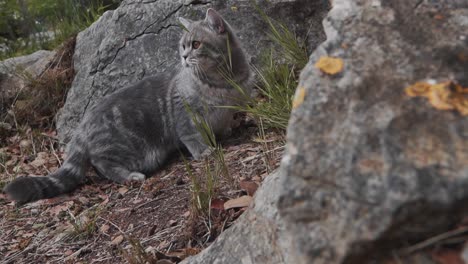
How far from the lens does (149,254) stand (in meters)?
2.56

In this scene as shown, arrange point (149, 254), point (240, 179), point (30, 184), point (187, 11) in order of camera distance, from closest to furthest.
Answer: point (149, 254)
point (240, 179)
point (30, 184)
point (187, 11)

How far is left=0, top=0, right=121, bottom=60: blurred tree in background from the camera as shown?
6.62m

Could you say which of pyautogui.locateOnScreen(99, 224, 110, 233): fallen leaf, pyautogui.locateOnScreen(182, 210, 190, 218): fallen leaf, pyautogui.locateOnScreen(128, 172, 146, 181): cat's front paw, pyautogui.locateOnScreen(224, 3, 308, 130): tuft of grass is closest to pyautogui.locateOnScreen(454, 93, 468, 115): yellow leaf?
pyautogui.locateOnScreen(224, 3, 308, 130): tuft of grass

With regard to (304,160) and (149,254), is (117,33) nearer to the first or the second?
(149,254)

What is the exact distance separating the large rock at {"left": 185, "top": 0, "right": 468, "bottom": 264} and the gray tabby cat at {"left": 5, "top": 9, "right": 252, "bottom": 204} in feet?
8.36

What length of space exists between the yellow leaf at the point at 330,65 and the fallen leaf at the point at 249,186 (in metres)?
1.30

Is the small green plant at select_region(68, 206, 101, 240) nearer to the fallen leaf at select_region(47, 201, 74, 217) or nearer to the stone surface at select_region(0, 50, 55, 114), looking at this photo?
the fallen leaf at select_region(47, 201, 74, 217)

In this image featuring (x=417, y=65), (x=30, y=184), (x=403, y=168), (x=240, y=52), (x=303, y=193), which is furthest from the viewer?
(x=240, y=52)

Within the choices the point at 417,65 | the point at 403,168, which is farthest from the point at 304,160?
the point at 417,65

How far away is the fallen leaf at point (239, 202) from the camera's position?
2650 millimetres

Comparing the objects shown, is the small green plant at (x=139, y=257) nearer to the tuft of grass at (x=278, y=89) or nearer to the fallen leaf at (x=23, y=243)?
the tuft of grass at (x=278, y=89)

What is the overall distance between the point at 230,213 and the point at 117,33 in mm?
3527

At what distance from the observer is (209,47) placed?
4.26 m

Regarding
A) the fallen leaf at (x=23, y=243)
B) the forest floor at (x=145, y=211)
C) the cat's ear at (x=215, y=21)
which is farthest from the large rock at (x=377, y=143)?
the cat's ear at (x=215, y=21)
